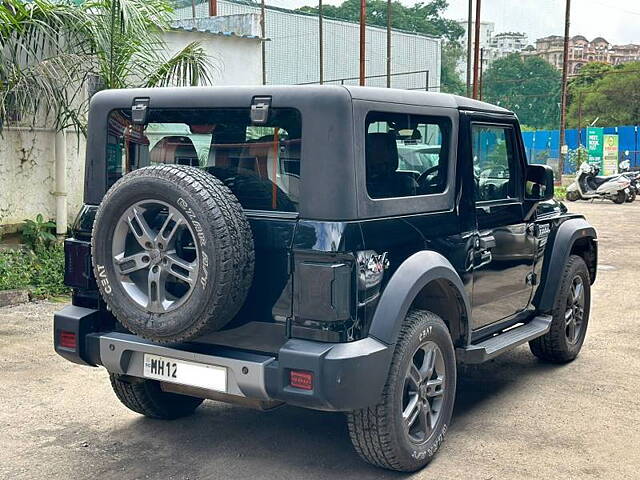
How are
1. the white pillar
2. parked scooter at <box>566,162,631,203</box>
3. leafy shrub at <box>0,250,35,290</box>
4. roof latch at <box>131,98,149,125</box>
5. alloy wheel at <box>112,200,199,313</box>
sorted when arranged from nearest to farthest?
alloy wheel at <box>112,200,199,313</box>, roof latch at <box>131,98,149,125</box>, leafy shrub at <box>0,250,35,290</box>, the white pillar, parked scooter at <box>566,162,631,203</box>

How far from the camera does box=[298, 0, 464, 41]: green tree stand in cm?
6200

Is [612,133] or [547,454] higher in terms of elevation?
[612,133]

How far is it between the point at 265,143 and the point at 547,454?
216cm

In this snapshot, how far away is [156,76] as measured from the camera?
32.7 feet

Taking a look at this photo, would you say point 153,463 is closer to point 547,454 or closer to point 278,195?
point 278,195

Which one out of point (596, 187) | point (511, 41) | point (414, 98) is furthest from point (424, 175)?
point (511, 41)

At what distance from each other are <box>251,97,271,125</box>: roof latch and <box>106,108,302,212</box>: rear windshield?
0.06 metres

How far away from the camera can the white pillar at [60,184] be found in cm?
970

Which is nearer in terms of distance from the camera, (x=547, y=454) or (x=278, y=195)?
(x=278, y=195)

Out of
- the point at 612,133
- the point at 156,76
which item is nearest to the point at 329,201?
the point at 156,76

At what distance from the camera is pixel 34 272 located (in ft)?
29.0

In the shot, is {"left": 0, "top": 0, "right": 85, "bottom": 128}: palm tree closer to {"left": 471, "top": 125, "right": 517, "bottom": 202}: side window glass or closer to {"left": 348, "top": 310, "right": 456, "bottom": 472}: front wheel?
{"left": 471, "top": 125, "right": 517, "bottom": 202}: side window glass

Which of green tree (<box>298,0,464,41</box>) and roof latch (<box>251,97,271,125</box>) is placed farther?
green tree (<box>298,0,464,41</box>)

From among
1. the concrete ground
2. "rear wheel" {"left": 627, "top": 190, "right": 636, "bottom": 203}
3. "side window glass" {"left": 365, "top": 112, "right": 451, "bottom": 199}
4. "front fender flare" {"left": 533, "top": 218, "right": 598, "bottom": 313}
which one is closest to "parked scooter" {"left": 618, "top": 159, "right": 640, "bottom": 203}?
"rear wheel" {"left": 627, "top": 190, "right": 636, "bottom": 203}
